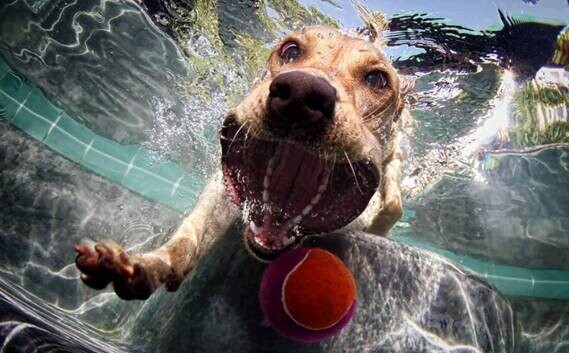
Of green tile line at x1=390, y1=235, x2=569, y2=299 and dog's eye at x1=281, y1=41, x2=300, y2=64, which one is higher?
dog's eye at x1=281, y1=41, x2=300, y2=64

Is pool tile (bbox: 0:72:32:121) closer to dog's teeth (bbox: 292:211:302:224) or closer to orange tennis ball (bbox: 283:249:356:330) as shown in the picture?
dog's teeth (bbox: 292:211:302:224)

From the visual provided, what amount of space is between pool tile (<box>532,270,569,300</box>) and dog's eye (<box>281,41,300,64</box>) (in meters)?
19.0

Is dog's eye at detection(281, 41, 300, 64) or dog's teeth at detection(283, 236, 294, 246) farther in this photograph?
dog's eye at detection(281, 41, 300, 64)

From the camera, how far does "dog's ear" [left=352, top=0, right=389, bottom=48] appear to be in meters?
5.85

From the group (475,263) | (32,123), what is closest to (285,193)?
(32,123)

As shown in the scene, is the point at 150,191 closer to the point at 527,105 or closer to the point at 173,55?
the point at 173,55

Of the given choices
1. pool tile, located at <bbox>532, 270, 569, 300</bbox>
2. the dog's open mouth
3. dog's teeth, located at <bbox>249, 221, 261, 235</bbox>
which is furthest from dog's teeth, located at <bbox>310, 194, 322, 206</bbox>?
pool tile, located at <bbox>532, 270, 569, 300</bbox>

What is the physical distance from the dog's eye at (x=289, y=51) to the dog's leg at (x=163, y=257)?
1266 millimetres

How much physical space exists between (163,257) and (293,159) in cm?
111

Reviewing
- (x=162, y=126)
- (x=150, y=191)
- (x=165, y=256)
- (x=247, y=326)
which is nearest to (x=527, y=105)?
(x=247, y=326)

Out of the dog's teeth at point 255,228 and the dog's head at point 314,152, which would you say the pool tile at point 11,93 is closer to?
the dog's head at point 314,152

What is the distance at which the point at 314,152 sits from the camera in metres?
2.22

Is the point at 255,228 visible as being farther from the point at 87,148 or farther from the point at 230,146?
the point at 87,148

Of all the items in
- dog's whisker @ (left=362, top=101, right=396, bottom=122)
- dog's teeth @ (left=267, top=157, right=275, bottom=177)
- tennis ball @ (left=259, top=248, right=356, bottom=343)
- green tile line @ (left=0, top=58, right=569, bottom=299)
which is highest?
dog's whisker @ (left=362, top=101, right=396, bottom=122)
